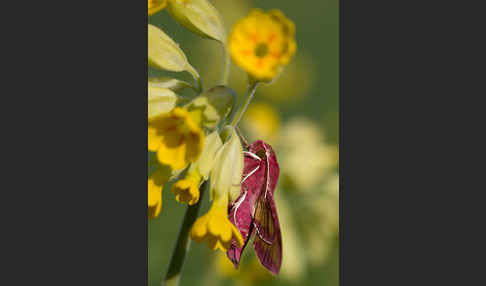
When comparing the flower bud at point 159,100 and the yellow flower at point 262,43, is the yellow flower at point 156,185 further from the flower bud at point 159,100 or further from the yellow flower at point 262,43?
the yellow flower at point 262,43

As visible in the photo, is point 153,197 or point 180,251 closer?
point 153,197

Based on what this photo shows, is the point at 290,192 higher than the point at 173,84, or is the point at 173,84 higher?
the point at 173,84

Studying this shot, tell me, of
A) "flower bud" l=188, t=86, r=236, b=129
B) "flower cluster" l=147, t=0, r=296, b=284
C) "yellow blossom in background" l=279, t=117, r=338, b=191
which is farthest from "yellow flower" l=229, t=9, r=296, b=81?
"yellow blossom in background" l=279, t=117, r=338, b=191

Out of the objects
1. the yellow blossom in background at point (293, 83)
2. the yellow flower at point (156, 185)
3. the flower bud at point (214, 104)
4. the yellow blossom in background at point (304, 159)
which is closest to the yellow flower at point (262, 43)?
the flower bud at point (214, 104)

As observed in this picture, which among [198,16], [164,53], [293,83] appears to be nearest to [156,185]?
[164,53]

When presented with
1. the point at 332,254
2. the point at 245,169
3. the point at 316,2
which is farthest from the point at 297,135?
the point at 245,169

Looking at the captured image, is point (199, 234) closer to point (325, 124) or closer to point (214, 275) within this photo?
point (214, 275)

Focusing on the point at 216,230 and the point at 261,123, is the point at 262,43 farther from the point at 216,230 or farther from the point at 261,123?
the point at 261,123

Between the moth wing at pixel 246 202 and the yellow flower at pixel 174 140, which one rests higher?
the yellow flower at pixel 174 140
